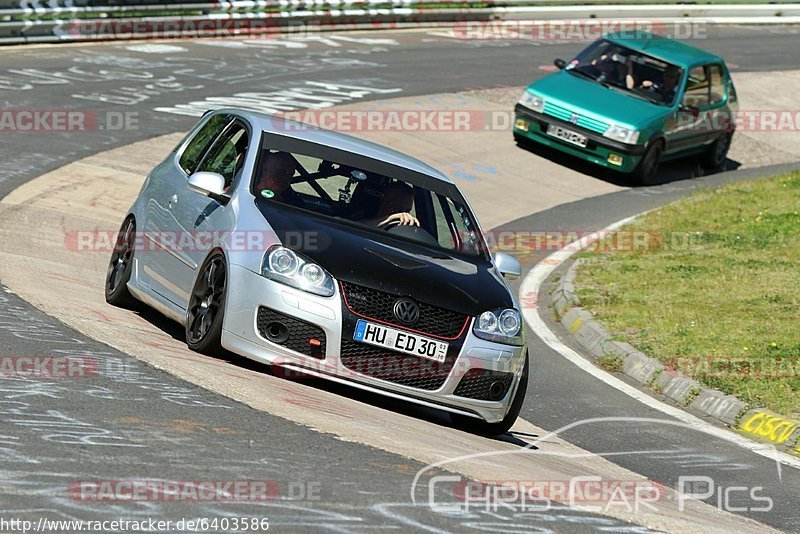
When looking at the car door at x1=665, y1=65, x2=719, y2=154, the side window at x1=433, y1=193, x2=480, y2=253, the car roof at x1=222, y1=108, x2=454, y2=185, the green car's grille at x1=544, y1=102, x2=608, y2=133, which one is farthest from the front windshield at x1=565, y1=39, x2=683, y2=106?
the side window at x1=433, y1=193, x2=480, y2=253

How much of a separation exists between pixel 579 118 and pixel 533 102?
2.82 feet

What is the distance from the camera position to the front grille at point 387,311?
7.69m

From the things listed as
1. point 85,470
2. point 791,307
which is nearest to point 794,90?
point 791,307

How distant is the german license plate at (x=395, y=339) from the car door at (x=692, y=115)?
511 inches

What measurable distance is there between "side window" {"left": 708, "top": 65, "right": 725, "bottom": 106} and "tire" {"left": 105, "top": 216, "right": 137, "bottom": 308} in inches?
528

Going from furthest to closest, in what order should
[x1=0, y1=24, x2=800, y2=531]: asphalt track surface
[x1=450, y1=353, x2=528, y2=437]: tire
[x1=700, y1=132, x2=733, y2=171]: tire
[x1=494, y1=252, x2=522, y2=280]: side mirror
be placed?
[x1=700, y1=132, x2=733, y2=171]: tire, [x1=494, y1=252, x2=522, y2=280]: side mirror, [x1=450, y1=353, x2=528, y2=437]: tire, [x1=0, y1=24, x2=800, y2=531]: asphalt track surface

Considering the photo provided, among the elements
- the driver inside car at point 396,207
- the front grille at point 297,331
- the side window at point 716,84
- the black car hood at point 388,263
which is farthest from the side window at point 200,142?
the side window at point 716,84

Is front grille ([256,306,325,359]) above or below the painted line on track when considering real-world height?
above

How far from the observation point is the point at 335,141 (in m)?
9.41

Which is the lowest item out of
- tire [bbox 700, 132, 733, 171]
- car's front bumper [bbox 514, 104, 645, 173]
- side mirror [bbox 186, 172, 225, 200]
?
tire [bbox 700, 132, 733, 171]

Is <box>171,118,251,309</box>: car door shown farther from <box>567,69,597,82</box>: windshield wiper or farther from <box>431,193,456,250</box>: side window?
<box>567,69,597,82</box>: windshield wiper

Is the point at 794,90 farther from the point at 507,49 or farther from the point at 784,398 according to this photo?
the point at 784,398

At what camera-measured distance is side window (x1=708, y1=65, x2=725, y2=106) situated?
21.2m

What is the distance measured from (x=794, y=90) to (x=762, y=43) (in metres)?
6.59
